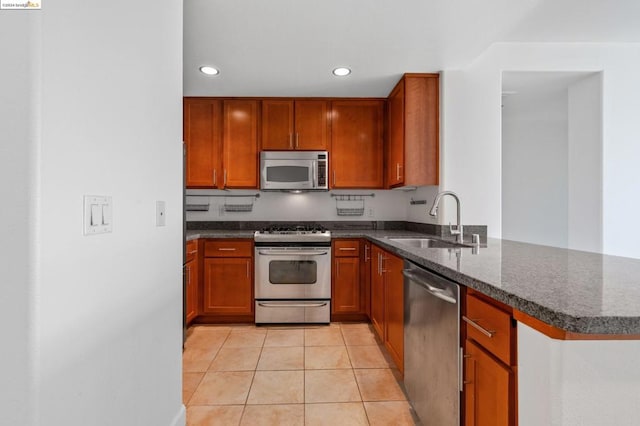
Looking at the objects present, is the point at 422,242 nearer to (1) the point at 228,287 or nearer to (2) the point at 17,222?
(1) the point at 228,287

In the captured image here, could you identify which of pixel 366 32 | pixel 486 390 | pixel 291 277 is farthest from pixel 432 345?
pixel 366 32

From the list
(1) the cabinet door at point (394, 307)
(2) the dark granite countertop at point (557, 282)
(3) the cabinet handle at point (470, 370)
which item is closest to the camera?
(2) the dark granite countertop at point (557, 282)

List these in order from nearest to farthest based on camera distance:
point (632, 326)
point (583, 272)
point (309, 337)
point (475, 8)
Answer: point (632, 326) → point (583, 272) → point (475, 8) → point (309, 337)

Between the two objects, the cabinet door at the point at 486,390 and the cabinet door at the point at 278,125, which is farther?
the cabinet door at the point at 278,125

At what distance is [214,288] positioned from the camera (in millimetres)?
3049

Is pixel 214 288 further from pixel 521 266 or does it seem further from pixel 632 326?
pixel 632 326

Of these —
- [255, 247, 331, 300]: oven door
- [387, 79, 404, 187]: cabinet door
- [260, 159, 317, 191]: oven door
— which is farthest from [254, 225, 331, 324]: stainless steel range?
[387, 79, 404, 187]: cabinet door

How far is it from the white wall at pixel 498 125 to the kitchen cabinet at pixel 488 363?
1.67 m

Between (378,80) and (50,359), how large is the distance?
2877 mm

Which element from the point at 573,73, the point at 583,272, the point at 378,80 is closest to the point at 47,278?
the point at 583,272

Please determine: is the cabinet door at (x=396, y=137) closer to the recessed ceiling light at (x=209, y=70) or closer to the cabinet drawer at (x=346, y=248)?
the cabinet drawer at (x=346, y=248)

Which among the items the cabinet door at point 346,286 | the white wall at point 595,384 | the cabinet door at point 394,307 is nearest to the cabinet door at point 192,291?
the cabinet door at point 346,286

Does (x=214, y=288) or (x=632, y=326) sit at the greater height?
(x=632, y=326)

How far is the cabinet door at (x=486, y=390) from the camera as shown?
937 millimetres
